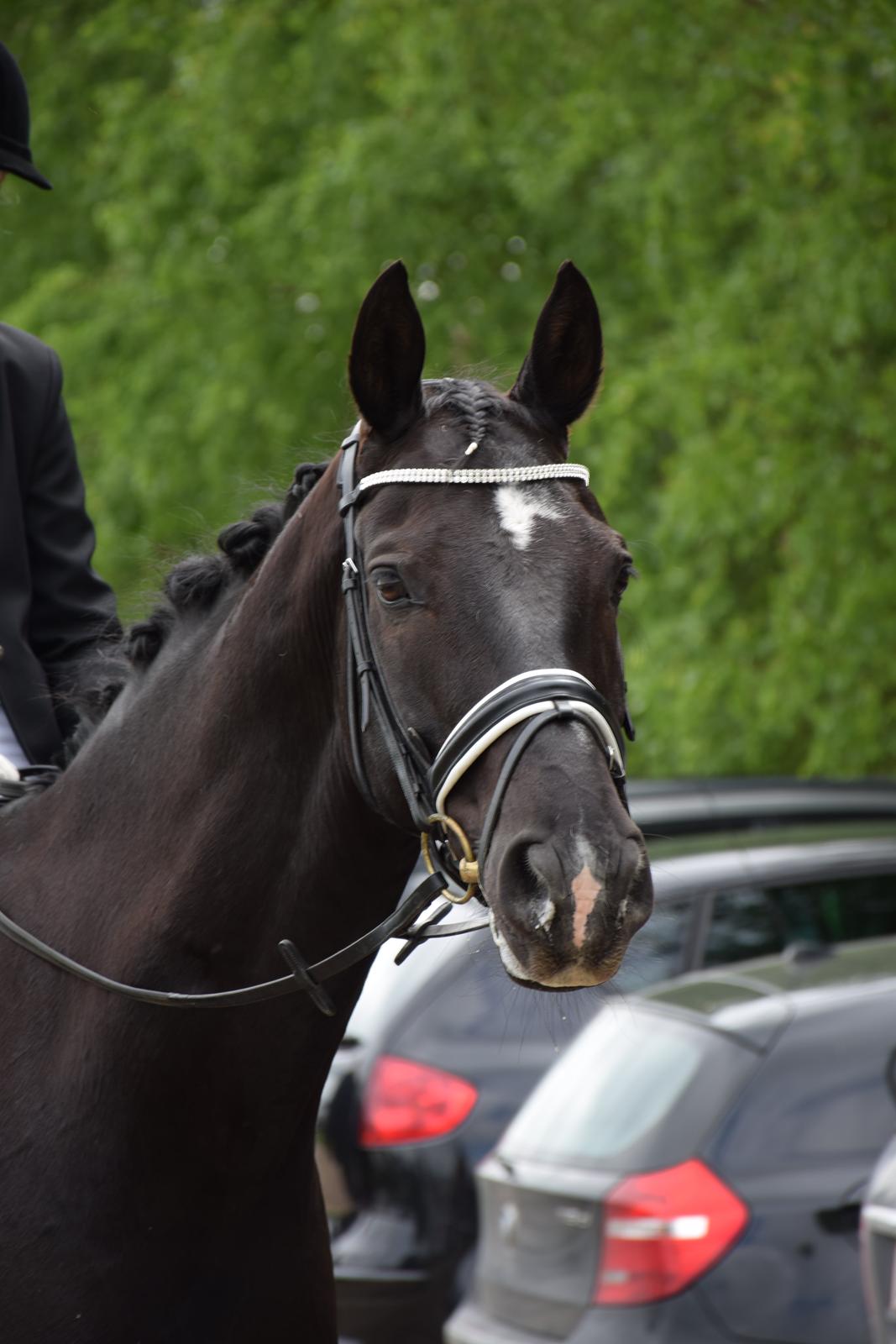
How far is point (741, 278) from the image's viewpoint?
9984mm

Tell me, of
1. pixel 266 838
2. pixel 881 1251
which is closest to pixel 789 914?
pixel 881 1251

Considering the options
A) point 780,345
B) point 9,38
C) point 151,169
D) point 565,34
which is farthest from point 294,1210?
point 9,38

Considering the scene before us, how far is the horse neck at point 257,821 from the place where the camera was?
3.13 m

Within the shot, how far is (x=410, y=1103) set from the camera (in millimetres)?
6371

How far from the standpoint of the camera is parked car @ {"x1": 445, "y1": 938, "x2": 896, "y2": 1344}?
16.3 feet

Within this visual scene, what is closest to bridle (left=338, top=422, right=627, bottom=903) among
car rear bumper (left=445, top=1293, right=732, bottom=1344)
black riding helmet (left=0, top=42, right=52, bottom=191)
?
black riding helmet (left=0, top=42, right=52, bottom=191)

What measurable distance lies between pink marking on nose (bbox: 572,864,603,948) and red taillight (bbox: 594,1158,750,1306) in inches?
105

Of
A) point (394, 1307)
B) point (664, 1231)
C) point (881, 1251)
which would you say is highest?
point (881, 1251)

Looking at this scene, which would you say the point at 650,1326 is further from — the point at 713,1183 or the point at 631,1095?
Answer: the point at 631,1095

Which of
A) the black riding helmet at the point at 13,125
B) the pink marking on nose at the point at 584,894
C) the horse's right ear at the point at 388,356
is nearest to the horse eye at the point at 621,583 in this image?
the horse's right ear at the point at 388,356

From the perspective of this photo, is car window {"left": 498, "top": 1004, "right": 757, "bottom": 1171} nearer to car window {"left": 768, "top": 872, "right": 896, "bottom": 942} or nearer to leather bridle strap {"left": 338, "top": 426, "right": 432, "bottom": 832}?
car window {"left": 768, "top": 872, "right": 896, "bottom": 942}

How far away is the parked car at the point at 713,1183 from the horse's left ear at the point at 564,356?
2502 mm

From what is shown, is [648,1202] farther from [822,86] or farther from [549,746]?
[822,86]

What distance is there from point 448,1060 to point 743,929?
1389mm
